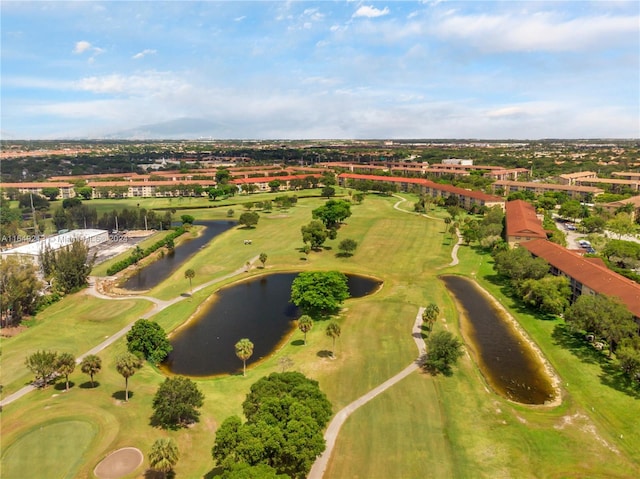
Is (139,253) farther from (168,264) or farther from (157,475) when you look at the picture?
(157,475)

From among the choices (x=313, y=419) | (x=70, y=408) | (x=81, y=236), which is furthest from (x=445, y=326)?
(x=81, y=236)

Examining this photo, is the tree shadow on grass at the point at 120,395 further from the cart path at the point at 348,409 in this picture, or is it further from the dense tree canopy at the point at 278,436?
the cart path at the point at 348,409

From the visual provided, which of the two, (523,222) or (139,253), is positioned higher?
(523,222)

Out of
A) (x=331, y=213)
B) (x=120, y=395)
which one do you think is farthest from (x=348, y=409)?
(x=331, y=213)

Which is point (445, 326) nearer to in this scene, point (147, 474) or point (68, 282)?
point (147, 474)

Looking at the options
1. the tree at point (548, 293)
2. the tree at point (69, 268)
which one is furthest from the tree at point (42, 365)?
the tree at point (548, 293)

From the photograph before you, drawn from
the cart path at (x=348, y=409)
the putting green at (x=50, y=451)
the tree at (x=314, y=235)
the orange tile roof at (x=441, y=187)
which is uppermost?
the orange tile roof at (x=441, y=187)
